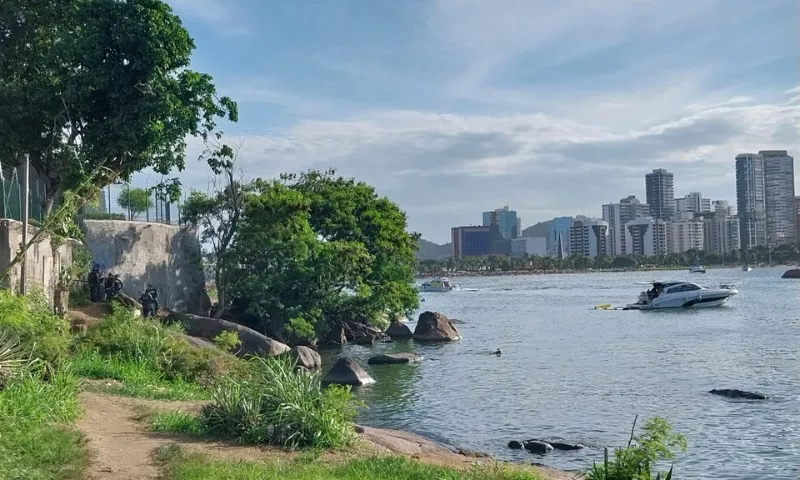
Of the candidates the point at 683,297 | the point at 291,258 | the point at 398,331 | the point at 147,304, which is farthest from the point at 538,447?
the point at 683,297

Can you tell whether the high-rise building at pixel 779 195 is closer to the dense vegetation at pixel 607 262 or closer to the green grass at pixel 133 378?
the dense vegetation at pixel 607 262

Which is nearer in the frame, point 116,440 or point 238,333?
point 116,440

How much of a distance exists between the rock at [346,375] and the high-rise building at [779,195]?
156 m

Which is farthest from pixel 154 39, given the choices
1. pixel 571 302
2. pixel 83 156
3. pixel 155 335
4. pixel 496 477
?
pixel 571 302

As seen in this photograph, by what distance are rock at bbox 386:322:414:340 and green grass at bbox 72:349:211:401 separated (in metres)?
27.0

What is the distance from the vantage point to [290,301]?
36594 millimetres

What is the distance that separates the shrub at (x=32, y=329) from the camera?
12398 mm

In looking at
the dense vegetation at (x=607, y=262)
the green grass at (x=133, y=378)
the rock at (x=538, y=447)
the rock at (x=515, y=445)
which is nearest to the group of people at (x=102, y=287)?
the green grass at (x=133, y=378)

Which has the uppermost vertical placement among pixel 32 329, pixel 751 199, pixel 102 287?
pixel 751 199

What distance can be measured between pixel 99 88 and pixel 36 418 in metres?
15.0

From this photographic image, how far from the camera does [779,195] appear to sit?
172375mm

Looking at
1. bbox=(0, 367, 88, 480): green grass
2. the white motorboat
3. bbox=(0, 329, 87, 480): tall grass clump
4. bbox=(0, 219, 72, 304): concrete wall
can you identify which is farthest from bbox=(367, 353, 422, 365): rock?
the white motorboat

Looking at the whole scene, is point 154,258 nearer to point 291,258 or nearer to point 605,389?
point 291,258

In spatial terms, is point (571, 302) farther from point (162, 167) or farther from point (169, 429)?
point (169, 429)
